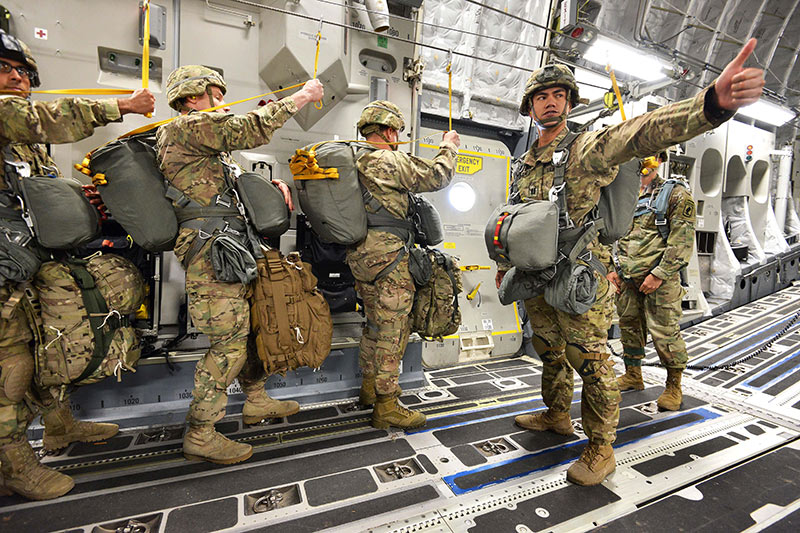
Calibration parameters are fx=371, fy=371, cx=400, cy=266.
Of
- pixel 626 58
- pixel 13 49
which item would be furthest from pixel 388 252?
pixel 626 58

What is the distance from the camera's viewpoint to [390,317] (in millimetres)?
2602

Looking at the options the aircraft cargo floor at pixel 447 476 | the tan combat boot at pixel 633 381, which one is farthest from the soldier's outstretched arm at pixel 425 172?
the tan combat boot at pixel 633 381

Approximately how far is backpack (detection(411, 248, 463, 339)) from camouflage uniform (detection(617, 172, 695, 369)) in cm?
166

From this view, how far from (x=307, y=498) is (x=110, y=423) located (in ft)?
5.36

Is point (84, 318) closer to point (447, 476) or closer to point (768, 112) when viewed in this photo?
point (447, 476)

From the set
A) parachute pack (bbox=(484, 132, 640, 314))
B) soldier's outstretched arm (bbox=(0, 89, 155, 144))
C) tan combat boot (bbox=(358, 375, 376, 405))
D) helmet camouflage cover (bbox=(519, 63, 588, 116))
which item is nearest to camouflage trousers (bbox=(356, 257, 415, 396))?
tan combat boot (bbox=(358, 375, 376, 405))

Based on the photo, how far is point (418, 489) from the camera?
1.97 meters

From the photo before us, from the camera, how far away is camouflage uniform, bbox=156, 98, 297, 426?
196 centimetres

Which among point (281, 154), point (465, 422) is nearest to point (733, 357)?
point (465, 422)

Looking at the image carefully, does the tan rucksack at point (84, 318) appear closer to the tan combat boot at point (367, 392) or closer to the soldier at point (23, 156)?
the soldier at point (23, 156)

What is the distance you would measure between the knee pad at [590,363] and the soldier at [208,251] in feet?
6.40

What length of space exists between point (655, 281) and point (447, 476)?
231cm

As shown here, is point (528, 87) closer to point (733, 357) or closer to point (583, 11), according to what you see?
point (733, 357)

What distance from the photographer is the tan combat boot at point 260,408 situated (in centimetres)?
257
